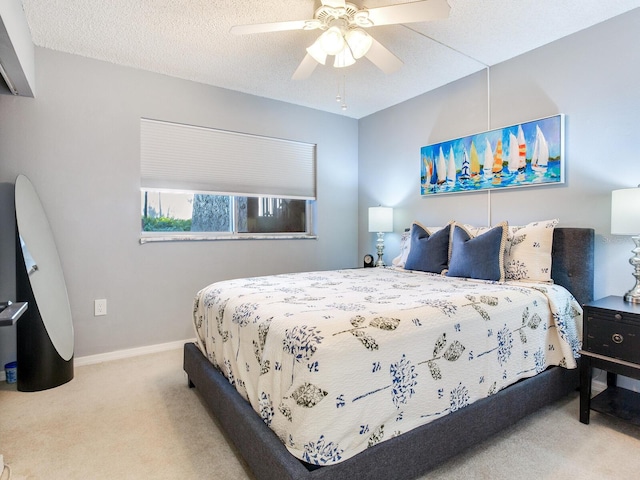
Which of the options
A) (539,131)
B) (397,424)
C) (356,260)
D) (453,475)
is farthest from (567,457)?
(356,260)

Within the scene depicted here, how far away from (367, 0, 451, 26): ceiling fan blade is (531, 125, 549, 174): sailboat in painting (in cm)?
139

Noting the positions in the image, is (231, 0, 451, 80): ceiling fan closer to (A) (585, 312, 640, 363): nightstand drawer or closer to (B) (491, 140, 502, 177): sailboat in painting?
(B) (491, 140, 502, 177): sailboat in painting

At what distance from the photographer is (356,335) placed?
131 centimetres

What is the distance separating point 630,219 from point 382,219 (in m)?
2.10

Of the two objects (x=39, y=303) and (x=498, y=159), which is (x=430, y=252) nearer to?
(x=498, y=159)

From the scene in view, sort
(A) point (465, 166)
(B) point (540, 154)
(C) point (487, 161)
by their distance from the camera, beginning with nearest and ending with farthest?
1. (B) point (540, 154)
2. (C) point (487, 161)
3. (A) point (465, 166)

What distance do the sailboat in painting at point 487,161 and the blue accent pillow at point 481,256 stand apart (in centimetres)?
69

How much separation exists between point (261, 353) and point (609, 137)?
2616 mm

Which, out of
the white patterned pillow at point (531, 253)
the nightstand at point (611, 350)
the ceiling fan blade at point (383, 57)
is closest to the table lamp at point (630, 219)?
the nightstand at point (611, 350)

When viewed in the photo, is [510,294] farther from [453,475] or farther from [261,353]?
[261,353]

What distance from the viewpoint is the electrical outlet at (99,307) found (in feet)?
9.58

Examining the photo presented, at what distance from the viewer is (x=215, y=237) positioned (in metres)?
3.49

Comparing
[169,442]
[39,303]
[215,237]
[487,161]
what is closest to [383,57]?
[487,161]

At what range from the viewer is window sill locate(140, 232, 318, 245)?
318 cm
